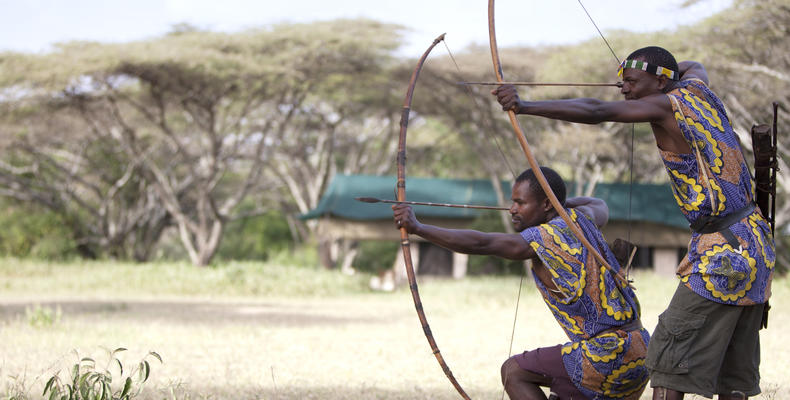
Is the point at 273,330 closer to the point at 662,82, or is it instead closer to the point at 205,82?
the point at 662,82

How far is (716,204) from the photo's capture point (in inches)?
143

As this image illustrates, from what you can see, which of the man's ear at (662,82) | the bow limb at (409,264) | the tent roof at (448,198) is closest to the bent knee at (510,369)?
the bow limb at (409,264)

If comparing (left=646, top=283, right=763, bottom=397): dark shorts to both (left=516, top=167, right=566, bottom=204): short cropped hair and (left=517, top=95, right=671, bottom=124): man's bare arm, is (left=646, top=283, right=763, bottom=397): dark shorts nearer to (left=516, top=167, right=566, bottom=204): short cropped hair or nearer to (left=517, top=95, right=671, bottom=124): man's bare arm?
(left=516, top=167, right=566, bottom=204): short cropped hair

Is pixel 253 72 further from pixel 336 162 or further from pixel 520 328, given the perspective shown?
pixel 336 162

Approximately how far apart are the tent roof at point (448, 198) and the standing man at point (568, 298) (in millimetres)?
19600

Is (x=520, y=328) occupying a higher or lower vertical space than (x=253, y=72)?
lower

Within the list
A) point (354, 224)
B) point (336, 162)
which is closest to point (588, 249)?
point (354, 224)

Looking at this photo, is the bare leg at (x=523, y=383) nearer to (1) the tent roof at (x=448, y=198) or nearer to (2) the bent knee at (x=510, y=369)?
(2) the bent knee at (x=510, y=369)

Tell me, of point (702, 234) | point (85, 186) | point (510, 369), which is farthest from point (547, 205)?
point (85, 186)

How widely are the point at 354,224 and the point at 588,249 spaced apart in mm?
21216

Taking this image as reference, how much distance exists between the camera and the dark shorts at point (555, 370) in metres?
4.03

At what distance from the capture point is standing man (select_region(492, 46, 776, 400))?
11.9 feet

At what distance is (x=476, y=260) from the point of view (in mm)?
25906

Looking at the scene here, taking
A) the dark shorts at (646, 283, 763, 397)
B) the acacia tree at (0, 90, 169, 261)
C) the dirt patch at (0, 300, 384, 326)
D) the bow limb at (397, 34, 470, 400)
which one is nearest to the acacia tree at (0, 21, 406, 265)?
the acacia tree at (0, 90, 169, 261)
